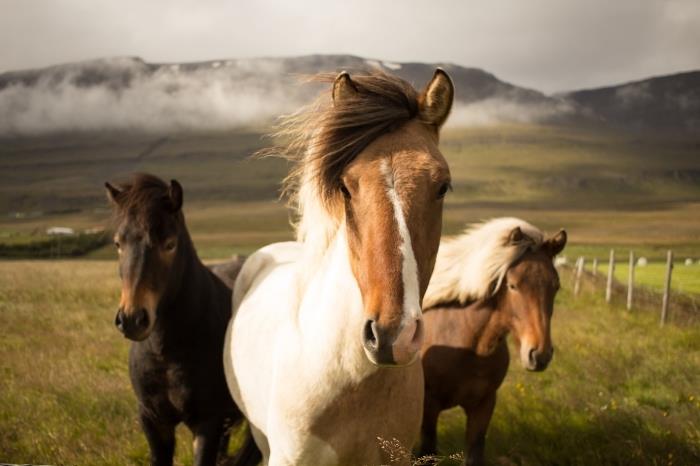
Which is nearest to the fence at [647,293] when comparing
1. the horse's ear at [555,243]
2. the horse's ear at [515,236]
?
the horse's ear at [555,243]

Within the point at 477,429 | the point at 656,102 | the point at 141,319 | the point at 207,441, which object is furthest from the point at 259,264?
the point at 656,102

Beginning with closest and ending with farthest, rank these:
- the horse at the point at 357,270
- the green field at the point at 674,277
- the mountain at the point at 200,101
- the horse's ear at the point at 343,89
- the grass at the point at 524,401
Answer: the horse at the point at 357,270 < the horse's ear at the point at 343,89 < the grass at the point at 524,401 < the green field at the point at 674,277 < the mountain at the point at 200,101

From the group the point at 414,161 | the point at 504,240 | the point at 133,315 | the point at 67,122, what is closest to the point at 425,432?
the point at 504,240

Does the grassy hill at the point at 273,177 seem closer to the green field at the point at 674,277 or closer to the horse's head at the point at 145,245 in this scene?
the green field at the point at 674,277

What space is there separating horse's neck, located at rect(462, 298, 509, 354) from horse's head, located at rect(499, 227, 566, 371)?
0.27ft

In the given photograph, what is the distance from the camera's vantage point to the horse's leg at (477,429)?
4.43 metres

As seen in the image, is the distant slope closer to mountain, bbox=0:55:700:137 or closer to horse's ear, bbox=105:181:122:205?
horse's ear, bbox=105:181:122:205

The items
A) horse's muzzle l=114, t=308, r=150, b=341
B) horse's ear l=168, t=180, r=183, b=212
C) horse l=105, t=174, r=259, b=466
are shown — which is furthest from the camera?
horse's ear l=168, t=180, r=183, b=212

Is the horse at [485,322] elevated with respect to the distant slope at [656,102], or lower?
lower

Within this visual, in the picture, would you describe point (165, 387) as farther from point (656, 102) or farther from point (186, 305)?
point (656, 102)

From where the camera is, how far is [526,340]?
4492 mm

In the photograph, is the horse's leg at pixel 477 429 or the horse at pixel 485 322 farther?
the horse at pixel 485 322

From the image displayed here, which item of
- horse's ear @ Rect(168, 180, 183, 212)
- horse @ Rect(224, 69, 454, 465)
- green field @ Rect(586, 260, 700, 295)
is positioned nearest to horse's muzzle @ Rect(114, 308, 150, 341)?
horse's ear @ Rect(168, 180, 183, 212)

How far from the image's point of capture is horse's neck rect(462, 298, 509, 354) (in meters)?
4.74
